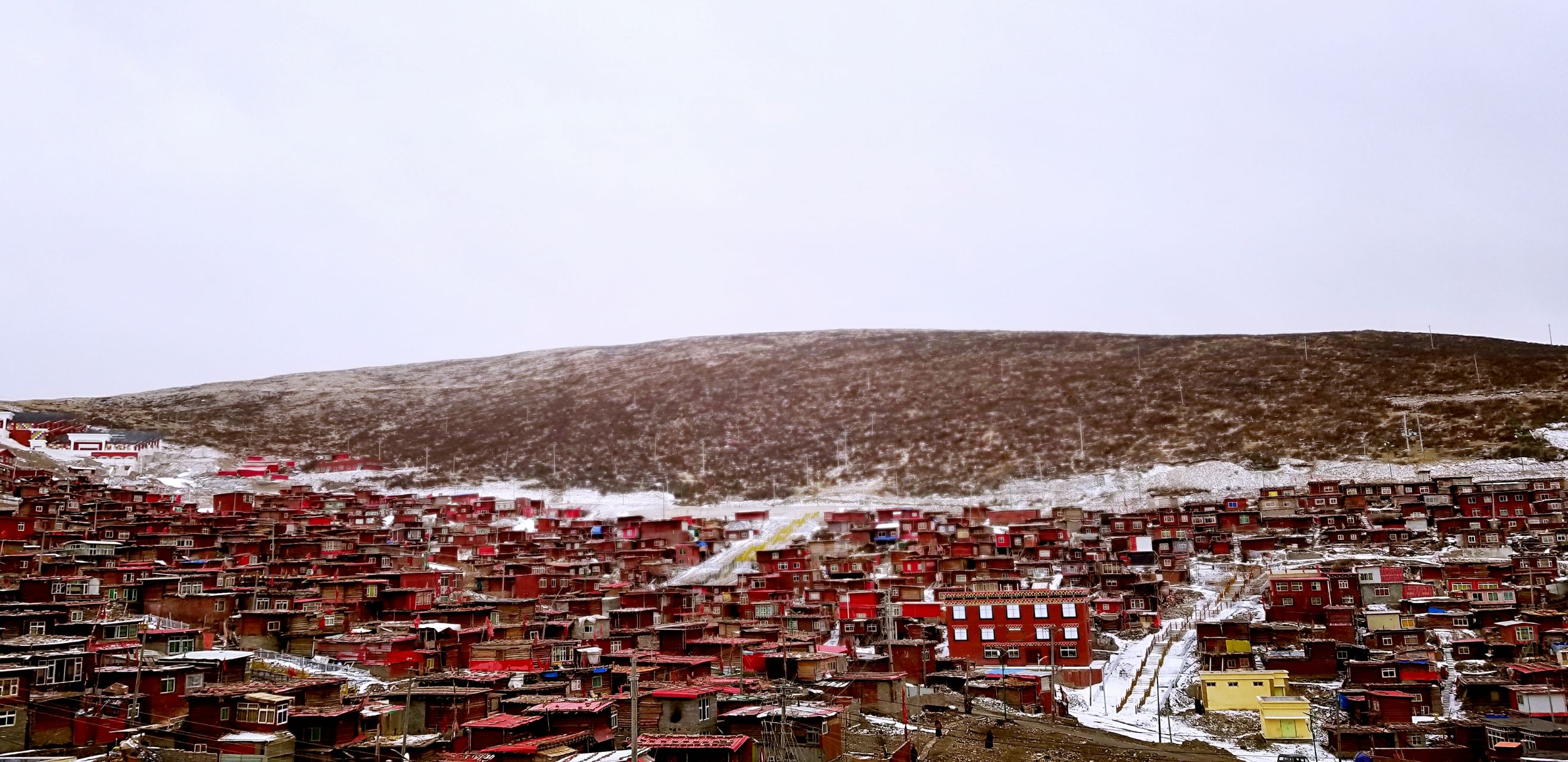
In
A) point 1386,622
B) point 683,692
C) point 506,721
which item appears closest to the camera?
point 506,721

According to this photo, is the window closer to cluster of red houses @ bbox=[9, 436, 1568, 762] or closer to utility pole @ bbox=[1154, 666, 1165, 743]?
cluster of red houses @ bbox=[9, 436, 1568, 762]

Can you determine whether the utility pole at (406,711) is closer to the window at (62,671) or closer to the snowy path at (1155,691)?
the window at (62,671)

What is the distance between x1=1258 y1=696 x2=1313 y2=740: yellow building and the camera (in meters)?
35.6

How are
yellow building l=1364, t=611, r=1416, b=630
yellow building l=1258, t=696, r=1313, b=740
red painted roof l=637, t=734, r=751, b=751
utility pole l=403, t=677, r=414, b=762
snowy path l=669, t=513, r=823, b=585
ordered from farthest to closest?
snowy path l=669, t=513, r=823, b=585 < yellow building l=1364, t=611, r=1416, b=630 < yellow building l=1258, t=696, r=1313, b=740 < utility pole l=403, t=677, r=414, b=762 < red painted roof l=637, t=734, r=751, b=751

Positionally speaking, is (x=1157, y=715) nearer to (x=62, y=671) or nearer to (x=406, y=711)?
(x=406, y=711)

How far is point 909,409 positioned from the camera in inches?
4921

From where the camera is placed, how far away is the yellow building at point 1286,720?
35.6 meters

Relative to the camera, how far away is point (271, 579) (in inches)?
1961

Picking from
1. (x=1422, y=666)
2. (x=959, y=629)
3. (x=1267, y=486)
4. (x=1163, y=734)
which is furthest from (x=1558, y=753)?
(x=1267, y=486)

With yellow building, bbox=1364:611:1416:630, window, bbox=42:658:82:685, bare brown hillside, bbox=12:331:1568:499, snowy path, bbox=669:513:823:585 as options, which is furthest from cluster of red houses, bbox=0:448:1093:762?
bare brown hillside, bbox=12:331:1568:499

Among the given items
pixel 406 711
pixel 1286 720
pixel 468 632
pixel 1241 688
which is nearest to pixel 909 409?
pixel 1241 688

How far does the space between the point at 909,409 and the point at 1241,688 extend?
86205 mm

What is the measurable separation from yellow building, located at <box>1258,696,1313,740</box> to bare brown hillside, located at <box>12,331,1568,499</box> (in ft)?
199

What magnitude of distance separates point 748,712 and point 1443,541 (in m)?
49.0
